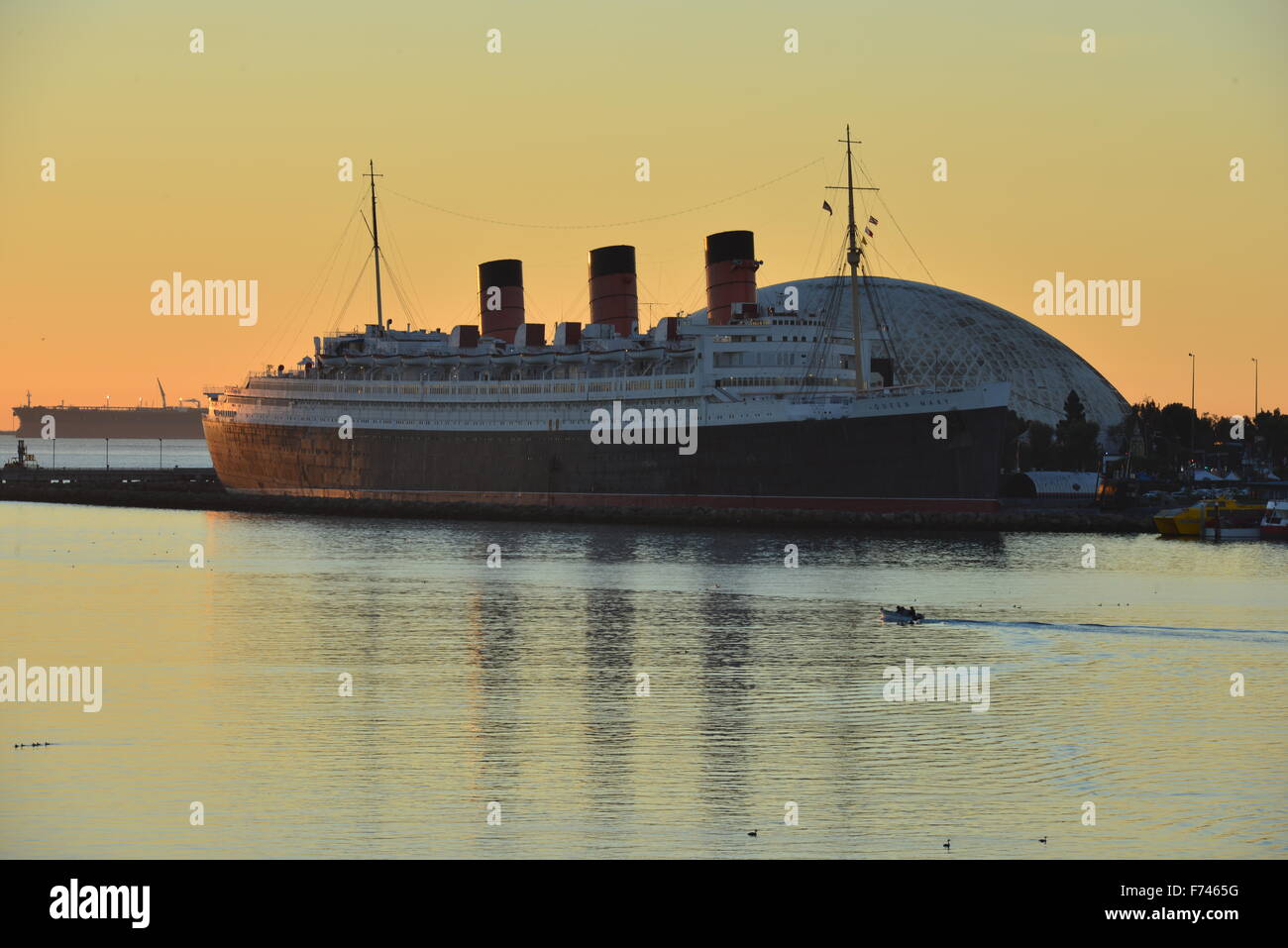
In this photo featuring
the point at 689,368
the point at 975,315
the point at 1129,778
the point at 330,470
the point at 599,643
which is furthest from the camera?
the point at 975,315

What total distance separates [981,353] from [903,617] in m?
141

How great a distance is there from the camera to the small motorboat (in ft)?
165

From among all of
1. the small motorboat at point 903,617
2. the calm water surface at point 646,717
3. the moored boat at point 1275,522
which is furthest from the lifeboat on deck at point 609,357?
the small motorboat at point 903,617

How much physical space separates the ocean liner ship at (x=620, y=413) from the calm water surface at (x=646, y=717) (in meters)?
25.2

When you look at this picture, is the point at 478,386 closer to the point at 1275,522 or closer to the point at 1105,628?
the point at 1275,522

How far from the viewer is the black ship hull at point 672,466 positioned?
93.0m

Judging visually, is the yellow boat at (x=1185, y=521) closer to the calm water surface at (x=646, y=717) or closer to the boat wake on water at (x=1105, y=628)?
the calm water surface at (x=646, y=717)

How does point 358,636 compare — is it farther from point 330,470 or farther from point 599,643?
point 330,470

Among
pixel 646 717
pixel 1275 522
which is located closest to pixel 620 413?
pixel 1275 522

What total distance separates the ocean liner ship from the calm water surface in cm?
2522

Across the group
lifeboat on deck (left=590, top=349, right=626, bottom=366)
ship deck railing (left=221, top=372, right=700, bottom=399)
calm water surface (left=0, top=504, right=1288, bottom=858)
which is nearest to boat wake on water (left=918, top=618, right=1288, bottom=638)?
calm water surface (left=0, top=504, right=1288, bottom=858)

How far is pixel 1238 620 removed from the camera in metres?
51.6
